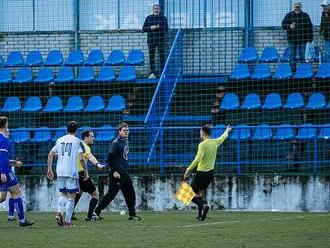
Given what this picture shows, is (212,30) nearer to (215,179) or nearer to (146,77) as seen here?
(146,77)

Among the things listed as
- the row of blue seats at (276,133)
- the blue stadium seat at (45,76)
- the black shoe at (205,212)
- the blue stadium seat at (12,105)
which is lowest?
the black shoe at (205,212)

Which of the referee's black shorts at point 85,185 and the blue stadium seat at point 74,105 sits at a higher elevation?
the blue stadium seat at point 74,105

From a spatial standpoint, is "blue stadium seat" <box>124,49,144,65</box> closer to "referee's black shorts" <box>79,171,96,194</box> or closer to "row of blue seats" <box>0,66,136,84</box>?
"row of blue seats" <box>0,66,136,84</box>

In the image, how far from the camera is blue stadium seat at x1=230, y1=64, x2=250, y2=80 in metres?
29.5

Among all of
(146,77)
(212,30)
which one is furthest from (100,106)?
(212,30)

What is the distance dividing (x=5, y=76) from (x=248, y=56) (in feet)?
21.5

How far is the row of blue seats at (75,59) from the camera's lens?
101 ft

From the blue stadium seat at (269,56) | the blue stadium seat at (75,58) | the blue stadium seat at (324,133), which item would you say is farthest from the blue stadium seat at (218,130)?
the blue stadium seat at (75,58)

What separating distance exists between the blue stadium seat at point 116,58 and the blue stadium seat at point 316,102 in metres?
5.36

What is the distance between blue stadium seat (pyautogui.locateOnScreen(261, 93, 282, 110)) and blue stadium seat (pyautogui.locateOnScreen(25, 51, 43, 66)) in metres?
6.50

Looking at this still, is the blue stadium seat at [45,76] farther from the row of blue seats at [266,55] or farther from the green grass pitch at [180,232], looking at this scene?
the green grass pitch at [180,232]

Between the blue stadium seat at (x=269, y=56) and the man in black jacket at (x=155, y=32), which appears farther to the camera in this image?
the man in black jacket at (x=155, y=32)

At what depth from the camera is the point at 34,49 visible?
3247 centimetres

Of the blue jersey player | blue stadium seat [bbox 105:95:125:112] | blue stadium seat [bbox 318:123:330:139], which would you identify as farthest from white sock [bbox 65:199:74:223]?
blue stadium seat [bbox 105:95:125:112]
